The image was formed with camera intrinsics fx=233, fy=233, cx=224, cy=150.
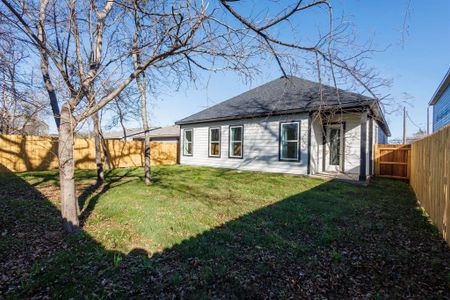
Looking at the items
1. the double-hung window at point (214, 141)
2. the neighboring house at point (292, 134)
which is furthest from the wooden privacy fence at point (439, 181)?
the double-hung window at point (214, 141)

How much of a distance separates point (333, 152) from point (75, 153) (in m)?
13.7

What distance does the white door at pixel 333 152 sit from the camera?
1037cm

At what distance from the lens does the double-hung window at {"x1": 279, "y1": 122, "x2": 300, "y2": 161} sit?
1000 centimetres

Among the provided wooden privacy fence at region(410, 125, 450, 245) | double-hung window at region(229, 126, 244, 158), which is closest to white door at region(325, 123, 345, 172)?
double-hung window at region(229, 126, 244, 158)

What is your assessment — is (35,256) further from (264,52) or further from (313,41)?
(313,41)

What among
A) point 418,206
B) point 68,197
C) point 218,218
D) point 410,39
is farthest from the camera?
point 418,206

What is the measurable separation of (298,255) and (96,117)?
8577 millimetres

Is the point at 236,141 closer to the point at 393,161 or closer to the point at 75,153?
the point at 393,161

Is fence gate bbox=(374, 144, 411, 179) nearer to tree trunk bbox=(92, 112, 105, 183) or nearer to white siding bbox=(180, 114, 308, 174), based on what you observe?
white siding bbox=(180, 114, 308, 174)

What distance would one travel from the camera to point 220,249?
3.47 meters

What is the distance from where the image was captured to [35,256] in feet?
10.6

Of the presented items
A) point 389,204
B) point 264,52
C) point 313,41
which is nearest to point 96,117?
point 264,52

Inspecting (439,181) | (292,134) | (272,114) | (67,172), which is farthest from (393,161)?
(67,172)

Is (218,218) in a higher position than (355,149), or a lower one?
lower
